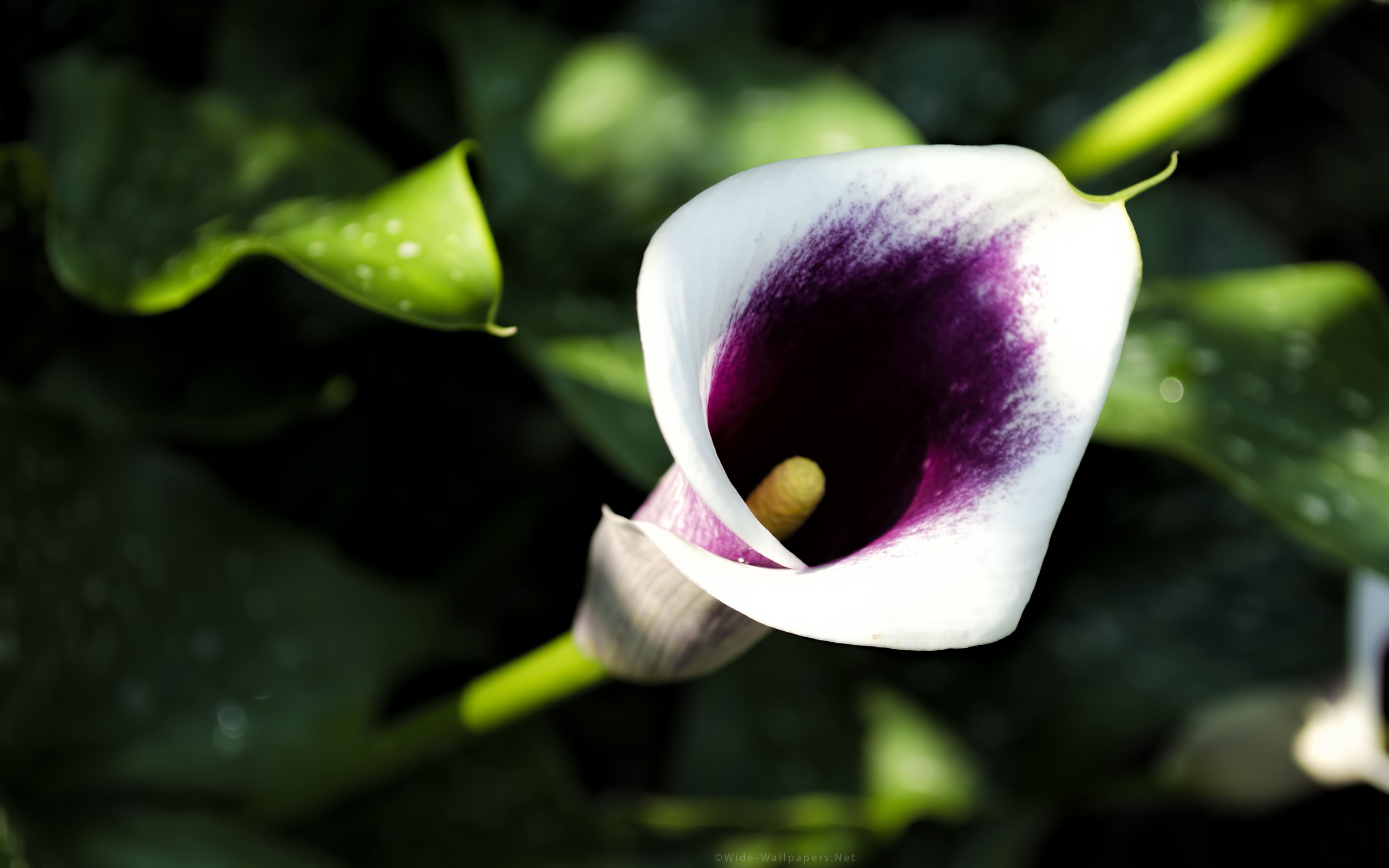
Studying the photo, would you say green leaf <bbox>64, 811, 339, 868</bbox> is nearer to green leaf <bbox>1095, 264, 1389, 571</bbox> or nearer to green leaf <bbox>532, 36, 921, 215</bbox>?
green leaf <bbox>532, 36, 921, 215</bbox>

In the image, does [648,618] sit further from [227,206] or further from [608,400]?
[227,206]

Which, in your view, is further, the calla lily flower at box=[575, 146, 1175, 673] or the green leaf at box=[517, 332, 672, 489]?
the green leaf at box=[517, 332, 672, 489]

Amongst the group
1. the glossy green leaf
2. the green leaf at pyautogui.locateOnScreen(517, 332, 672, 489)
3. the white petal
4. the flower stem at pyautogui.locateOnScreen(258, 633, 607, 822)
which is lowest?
the glossy green leaf

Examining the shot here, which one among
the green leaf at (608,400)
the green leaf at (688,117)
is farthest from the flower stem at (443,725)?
the green leaf at (688,117)

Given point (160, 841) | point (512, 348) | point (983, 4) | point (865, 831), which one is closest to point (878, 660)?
point (865, 831)

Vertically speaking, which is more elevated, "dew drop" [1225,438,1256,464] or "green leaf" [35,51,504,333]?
"green leaf" [35,51,504,333]

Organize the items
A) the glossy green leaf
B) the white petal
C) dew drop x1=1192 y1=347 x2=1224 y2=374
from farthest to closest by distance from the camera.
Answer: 1. the glossy green leaf
2. dew drop x1=1192 y1=347 x2=1224 y2=374
3. the white petal

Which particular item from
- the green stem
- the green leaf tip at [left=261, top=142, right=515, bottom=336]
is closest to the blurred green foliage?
the green leaf tip at [left=261, top=142, right=515, bottom=336]

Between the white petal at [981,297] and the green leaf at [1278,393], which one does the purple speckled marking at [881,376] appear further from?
the green leaf at [1278,393]

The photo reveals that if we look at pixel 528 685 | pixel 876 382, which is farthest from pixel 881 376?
pixel 528 685

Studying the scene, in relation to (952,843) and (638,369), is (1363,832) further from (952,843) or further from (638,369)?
(638,369)
